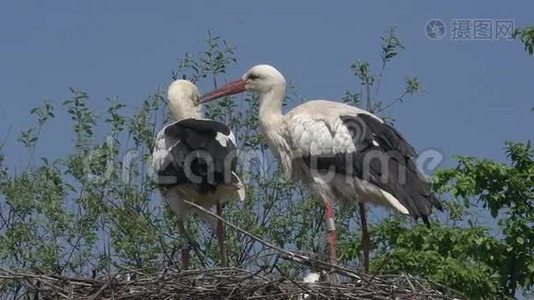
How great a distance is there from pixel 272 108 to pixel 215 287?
8.52 ft

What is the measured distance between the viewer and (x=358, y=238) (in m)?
12.7

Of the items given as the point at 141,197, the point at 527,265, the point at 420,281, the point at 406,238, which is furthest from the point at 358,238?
the point at 420,281

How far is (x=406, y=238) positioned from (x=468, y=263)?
1.48 feet

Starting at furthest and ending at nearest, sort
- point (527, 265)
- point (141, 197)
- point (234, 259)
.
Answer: point (141, 197) → point (234, 259) → point (527, 265)

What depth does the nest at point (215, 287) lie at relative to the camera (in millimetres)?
9336

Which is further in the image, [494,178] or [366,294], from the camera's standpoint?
[494,178]

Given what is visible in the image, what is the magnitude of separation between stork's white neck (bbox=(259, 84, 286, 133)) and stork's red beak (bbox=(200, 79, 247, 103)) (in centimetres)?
19

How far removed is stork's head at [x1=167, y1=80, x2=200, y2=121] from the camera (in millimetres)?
12484

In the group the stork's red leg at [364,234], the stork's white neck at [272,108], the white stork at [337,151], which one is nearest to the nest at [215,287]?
the white stork at [337,151]

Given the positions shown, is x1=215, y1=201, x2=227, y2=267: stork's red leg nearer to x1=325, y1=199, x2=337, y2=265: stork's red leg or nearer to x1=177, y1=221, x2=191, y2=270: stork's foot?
x1=177, y1=221, x2=191, y2=270: stork's foot

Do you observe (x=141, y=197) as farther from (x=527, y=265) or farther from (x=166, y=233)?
(x=527, y=265)

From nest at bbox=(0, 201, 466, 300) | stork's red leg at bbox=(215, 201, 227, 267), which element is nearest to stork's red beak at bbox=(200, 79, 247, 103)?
stork's red leg at bbox=(215, 201, 227, 267)

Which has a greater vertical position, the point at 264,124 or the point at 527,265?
the point at 264,124

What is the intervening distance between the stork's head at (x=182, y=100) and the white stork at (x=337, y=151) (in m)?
0.54
